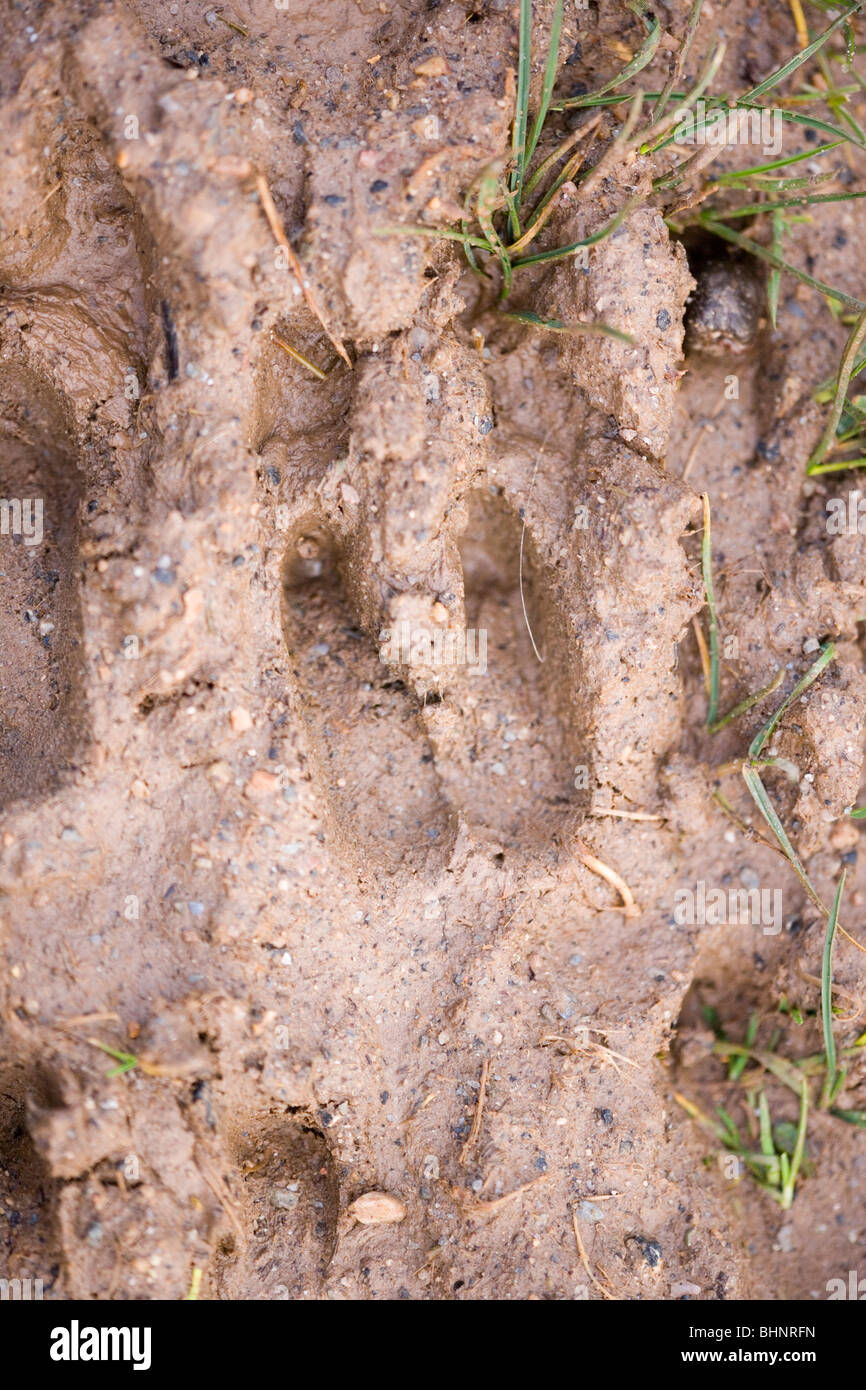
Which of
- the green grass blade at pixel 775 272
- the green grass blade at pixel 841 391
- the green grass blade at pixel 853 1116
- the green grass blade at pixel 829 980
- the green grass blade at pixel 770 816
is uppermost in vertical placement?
the green grass blade at pixel 775 272

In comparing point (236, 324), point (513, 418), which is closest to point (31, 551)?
point (236, 324)

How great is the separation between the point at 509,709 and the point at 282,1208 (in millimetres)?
1251

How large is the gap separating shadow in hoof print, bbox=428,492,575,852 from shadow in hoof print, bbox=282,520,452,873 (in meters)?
0.08

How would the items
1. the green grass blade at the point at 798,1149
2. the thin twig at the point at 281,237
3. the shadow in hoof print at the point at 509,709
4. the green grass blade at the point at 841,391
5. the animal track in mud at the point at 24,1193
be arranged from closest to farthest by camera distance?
the thin twig at the point at 281,237, the animal track in mud at the point at 24,1193, the green grass blade at the point at 841,391, the shadow in hoof print at the point at 509,709, the green grass blade at the point at 798,1149

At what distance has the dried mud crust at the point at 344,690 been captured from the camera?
83.1 inches

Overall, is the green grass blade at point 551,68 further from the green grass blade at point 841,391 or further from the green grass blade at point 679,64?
the green grass blade at point 841,391

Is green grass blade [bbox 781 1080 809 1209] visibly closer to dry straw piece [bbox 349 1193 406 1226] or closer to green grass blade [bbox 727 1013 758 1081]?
green grass blade [bbox 727 1013 758 1081]

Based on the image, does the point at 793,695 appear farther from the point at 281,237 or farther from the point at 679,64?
the point at 281,237

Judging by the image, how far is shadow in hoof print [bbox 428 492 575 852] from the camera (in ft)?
Answer: 7.99

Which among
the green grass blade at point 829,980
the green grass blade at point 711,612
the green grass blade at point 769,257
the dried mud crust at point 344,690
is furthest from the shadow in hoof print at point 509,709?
the green grass blade at point 769,257

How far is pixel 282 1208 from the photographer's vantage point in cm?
233

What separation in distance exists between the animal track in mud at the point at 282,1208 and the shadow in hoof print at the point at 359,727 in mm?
679
